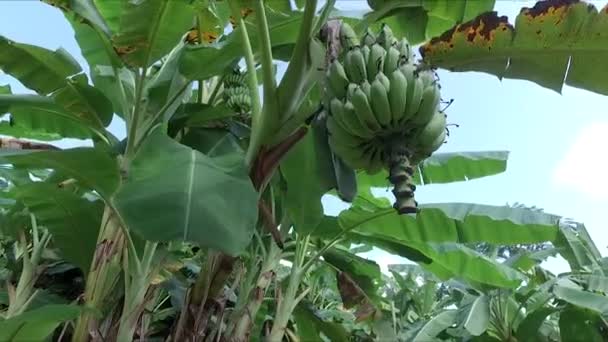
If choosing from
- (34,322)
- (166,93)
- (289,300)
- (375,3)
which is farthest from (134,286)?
(375,3)

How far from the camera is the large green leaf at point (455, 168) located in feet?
7.11

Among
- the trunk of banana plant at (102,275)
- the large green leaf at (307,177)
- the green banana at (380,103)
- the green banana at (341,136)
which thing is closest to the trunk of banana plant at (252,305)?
the large green leaf at (307,177)

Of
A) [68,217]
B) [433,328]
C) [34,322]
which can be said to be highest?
[68,217]

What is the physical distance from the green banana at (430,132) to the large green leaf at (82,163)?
752mm

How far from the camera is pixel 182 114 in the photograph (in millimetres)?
1838

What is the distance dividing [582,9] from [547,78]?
186 millimetres

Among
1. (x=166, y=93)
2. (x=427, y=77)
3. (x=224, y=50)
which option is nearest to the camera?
(x=427, y=77)

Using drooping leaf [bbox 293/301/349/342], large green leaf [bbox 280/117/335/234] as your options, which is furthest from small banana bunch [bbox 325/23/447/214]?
drooping leaf [bbox 293/301/349/342]

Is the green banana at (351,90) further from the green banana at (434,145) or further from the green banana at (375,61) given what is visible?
the green banana at (434,145)

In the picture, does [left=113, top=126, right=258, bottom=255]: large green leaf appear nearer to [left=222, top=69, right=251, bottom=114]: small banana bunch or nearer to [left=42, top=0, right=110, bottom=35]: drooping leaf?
[left=42, top=0, right=110, bottom=35]: drooping leaf

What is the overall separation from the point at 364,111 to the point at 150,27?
755 mm

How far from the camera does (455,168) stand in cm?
218

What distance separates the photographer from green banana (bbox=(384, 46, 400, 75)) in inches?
45.3

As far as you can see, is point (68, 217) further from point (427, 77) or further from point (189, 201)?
point (427, 77)
